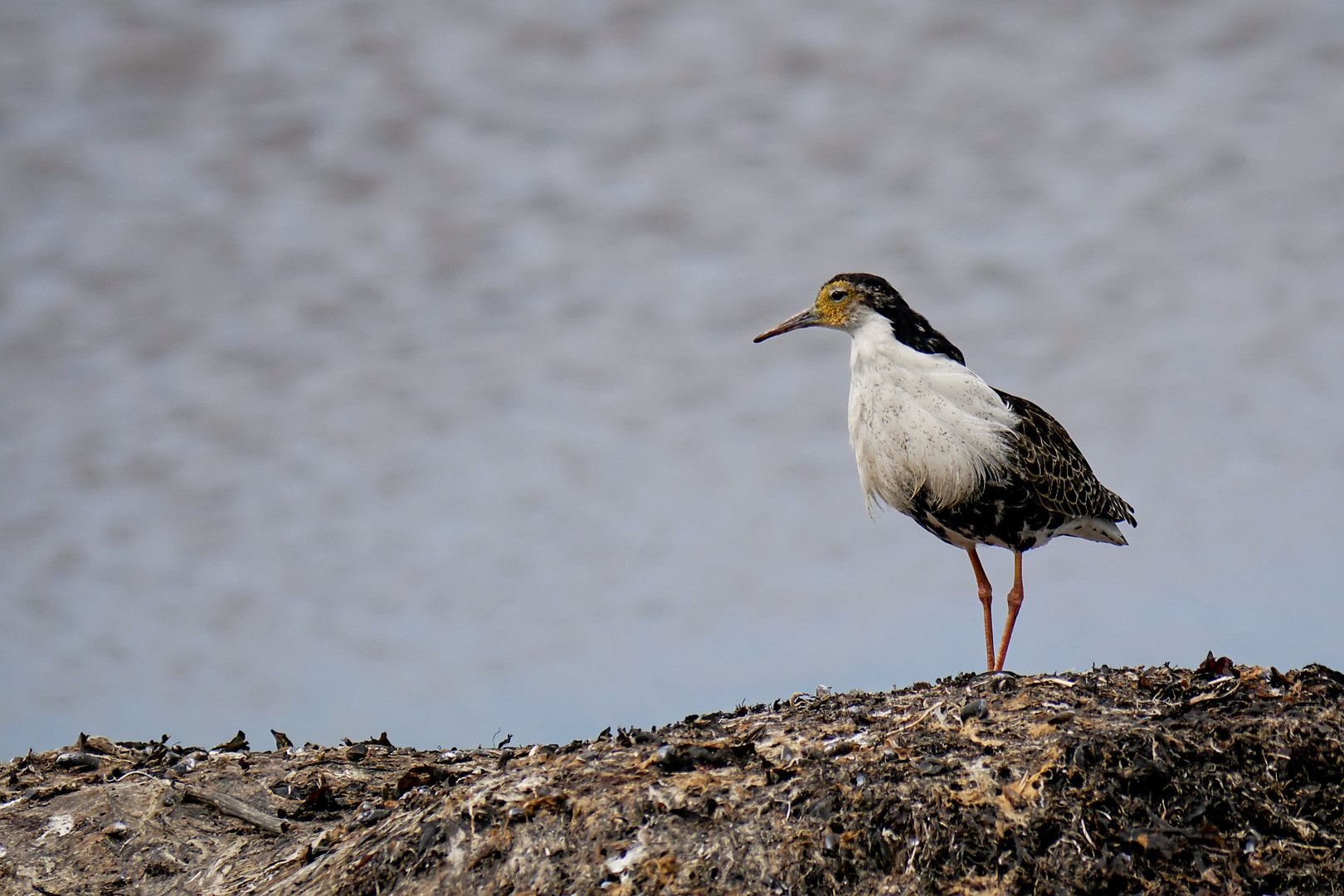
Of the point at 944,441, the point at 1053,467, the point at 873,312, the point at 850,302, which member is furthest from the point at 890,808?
the point at 850,302

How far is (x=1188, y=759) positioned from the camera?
6656 mm

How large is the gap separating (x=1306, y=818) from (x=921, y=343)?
4545 millimetres

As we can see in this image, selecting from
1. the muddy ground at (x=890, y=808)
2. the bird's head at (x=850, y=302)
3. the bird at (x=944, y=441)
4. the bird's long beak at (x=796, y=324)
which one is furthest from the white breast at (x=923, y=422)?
the muddy ground at (x=890, y=808)

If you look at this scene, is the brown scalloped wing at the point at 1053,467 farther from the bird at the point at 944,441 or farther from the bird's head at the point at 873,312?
the bird's head at the point at 873,312

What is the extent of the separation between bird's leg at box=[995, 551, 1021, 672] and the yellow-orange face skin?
2512 millimetres

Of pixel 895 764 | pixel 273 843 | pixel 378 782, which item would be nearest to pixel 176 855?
pixel 273 843

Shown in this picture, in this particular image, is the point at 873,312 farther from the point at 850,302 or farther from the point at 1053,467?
the point at 1053,467

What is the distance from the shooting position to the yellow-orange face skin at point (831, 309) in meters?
9.84

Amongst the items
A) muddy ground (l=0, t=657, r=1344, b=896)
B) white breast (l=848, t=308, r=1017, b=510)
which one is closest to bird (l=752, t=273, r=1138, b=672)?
white breast (l=848, t=308, r=1017, b=510)

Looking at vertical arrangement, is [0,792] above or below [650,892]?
above

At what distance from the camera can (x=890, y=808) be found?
630 centimetres

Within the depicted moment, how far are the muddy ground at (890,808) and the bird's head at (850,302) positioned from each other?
10.7 ft

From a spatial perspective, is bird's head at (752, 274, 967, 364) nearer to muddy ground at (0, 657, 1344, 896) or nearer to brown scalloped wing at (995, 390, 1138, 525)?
brown scalloped wing at (995, 390, 1138, 525)

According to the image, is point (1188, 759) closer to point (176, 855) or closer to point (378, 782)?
point (378, 782)
